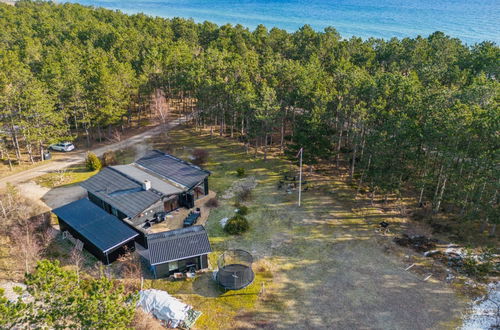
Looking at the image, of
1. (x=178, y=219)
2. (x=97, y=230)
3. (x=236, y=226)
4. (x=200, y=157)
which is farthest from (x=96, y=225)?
(x=200, y=157)

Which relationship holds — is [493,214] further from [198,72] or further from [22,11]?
[22,11]

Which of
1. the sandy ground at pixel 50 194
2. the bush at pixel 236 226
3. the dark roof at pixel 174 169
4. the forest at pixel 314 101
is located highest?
the forest at pixel 314 101

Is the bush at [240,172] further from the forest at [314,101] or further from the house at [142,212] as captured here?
the house at [142,212]

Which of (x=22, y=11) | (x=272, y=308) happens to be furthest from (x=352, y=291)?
(x=22, y=11)

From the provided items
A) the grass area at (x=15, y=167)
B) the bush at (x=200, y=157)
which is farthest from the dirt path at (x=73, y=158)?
the bush at (x=200, y=157)

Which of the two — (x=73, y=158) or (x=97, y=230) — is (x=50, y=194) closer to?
(x=73, y=158)

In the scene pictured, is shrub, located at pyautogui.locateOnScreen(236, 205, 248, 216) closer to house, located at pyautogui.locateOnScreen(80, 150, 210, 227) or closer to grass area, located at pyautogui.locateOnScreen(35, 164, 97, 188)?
house, located at pyautogui.locateOnScreen(80, 150, 210, 227)

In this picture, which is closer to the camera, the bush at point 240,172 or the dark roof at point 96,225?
the dark roof at point 96,225
